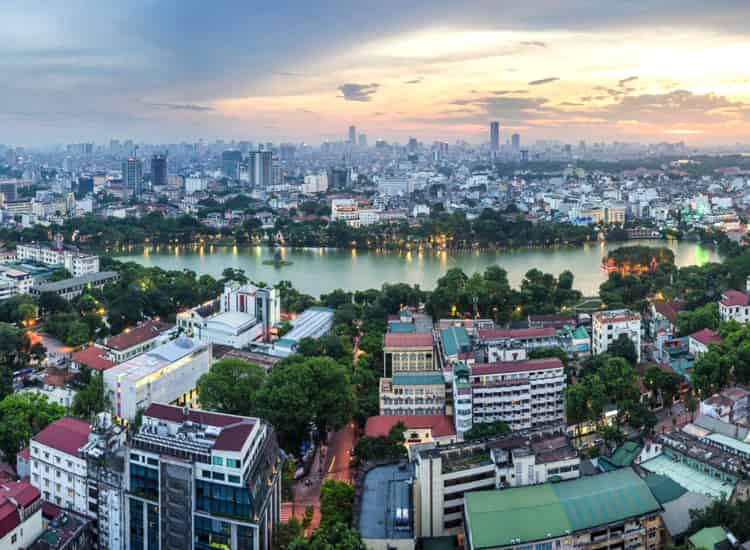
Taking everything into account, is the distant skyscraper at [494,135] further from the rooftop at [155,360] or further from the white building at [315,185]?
the rooftop at [155,360]

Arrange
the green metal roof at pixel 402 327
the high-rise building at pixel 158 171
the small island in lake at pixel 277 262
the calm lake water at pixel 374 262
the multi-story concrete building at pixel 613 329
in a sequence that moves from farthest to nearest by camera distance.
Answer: the high-rise building at pixel 158 171
the small island in lake at pixel 277 262
the calm lake water at pixel 374 262
the green metal roof at pixel 402 327
the multi-story concrete building at pixel 613 329

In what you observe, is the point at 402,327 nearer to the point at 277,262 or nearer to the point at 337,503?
the point at 337,503

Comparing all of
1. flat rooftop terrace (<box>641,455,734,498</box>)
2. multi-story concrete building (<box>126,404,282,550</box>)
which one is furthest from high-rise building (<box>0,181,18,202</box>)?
flat rooftop terrace (<box>641,455,734,498</box>)

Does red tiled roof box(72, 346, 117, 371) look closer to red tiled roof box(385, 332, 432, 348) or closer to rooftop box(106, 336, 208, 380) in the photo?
rooftop box(106, 336, 208, 380)

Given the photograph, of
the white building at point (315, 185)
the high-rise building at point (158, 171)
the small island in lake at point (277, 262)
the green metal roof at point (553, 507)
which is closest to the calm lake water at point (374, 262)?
the small island in lake at point (277, 262)

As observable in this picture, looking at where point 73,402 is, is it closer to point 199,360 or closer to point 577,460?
point 199,360
